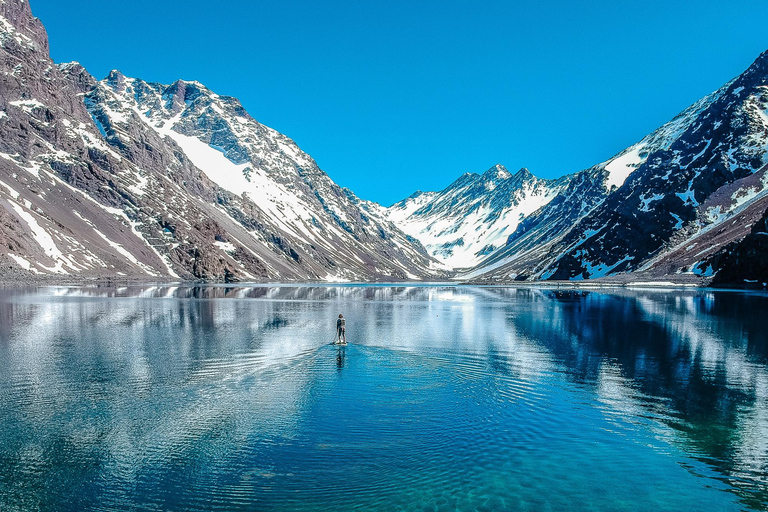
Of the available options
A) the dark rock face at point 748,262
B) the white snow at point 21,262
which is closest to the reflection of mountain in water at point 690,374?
the dark rock face at point 748,262

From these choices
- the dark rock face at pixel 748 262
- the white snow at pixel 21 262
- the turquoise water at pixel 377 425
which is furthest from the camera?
the white snow at pixel 21 262

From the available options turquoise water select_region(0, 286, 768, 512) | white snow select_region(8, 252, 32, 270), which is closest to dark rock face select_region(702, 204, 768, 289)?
turquoise water select_region(0, 286, 768, 512)

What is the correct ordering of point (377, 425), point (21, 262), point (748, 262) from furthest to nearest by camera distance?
point (21, 262)
point (748, 262)
point (377, 425)

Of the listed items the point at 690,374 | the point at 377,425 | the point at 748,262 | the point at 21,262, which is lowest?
the point at 377,425

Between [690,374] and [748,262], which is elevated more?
[748,262]

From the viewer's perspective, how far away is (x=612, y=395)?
1265 inches

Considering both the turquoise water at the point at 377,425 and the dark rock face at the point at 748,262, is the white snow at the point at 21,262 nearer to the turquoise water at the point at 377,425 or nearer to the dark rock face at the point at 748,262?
the turquoise water at the point at 377,425

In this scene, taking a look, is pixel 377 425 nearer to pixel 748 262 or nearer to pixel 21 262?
pixel 748 262

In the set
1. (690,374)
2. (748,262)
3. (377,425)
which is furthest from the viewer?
(748,262)

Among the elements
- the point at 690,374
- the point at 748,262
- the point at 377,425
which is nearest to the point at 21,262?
the point at 377,425

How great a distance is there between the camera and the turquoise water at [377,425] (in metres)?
18.5

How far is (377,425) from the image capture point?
25.2 metres

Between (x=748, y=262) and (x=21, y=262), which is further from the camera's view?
(x=21, y=262)

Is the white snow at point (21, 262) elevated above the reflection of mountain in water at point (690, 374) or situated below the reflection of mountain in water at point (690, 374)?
above
